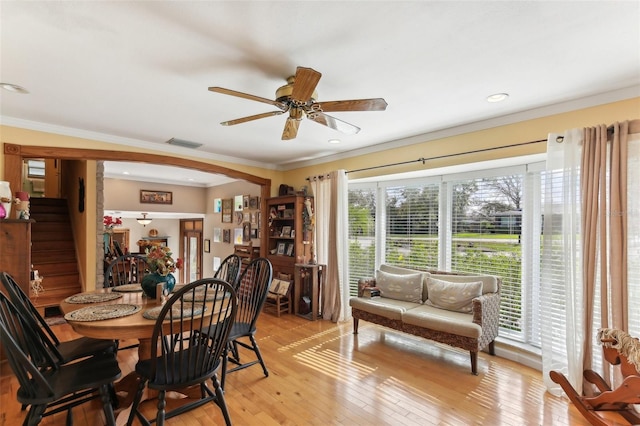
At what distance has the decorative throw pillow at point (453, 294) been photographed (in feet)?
11.0

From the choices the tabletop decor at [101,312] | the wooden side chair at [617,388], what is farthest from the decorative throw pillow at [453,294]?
the tabletop decor at [101,312]

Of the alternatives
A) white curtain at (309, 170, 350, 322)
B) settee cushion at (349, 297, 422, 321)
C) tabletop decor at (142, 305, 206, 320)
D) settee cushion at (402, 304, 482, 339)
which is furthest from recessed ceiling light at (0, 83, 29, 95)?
settee cushion at (402, 304, 482, 339)

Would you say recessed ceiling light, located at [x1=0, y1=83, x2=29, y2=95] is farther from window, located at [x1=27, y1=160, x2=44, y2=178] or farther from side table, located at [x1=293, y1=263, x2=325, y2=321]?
window, located at [x1=27, y1=160, x2=44, y2=178]

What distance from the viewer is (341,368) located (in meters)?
3.03

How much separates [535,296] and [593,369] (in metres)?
0.89

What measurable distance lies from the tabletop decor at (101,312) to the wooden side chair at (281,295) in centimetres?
268

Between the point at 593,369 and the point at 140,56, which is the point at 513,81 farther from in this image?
the point at 140,56

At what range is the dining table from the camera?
6.17ft

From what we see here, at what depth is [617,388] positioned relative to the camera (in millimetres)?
2148

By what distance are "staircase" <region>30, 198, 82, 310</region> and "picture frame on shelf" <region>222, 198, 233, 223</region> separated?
9.13 ft

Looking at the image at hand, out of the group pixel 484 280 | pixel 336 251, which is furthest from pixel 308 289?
pixel 484 280

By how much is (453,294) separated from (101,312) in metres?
3.25

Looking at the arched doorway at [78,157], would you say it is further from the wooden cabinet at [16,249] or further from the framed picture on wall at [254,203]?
the framed picture on wall at [254,203]

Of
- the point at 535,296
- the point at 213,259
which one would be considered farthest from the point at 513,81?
the point at 213,259
